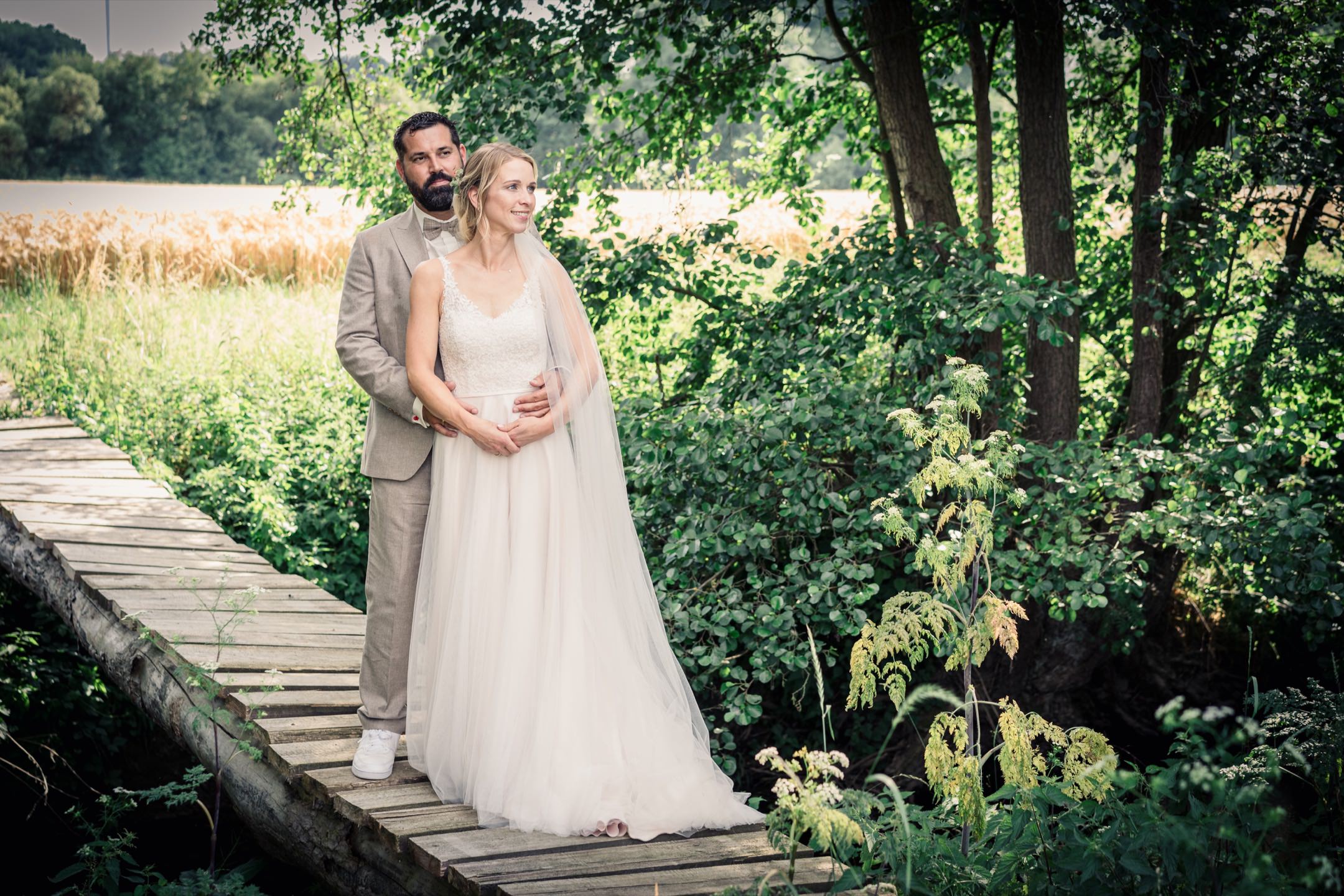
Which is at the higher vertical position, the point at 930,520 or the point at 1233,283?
the point at 1233,283

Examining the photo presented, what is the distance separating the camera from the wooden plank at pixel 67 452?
6.21 metres

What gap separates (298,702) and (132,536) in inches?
74.2

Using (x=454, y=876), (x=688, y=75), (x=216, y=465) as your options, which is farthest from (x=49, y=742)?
(x=688, y=75)

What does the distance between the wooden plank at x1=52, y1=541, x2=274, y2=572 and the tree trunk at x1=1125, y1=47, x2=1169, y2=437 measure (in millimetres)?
4225

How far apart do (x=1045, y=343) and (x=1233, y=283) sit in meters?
1.30

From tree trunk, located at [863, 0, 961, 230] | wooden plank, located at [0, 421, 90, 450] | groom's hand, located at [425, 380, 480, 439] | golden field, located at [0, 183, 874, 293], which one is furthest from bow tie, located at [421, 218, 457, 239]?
golden field, located at [0, 183, 874, 293]

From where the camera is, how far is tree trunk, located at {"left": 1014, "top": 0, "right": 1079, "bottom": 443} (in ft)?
18.0

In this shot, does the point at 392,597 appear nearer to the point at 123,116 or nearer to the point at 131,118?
the point at 123,116

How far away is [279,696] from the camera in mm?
3869

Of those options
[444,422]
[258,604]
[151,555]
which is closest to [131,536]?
[151,555]

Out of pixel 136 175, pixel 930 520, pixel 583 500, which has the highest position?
pixel 136 175

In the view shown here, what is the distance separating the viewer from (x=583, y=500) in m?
3.48

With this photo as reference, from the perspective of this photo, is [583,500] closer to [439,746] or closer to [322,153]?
[439,746]

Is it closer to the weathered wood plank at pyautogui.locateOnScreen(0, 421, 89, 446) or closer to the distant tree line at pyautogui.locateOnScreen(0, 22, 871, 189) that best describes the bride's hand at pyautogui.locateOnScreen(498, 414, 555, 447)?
the weathered wood plank at pyautogui.locateOnScreen(0, 421, 89, 446)
